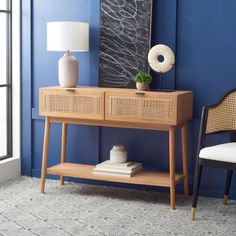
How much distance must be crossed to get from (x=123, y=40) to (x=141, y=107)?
0.67 meters

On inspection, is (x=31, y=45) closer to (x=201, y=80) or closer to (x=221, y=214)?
(x=201, y=80)

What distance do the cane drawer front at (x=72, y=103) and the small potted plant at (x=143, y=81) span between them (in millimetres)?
293

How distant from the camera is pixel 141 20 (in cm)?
378

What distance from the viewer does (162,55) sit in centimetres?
367

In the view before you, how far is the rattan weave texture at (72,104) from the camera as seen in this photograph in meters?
3.63

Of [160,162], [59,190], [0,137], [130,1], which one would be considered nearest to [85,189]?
[59,190]

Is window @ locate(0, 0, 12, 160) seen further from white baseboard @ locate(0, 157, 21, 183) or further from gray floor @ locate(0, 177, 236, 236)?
gray floor @ locate(0, 177, 236, 236)

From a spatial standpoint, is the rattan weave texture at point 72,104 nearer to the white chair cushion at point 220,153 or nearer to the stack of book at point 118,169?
the stack of book at point 118,169

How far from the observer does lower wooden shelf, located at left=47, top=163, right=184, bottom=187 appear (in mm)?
3572

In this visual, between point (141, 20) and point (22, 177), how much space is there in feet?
5.92

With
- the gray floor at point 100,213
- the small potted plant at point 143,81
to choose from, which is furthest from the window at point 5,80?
the small potted plant at point 143,81

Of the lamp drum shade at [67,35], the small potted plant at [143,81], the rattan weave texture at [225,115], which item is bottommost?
the rattan weave texture at [225,115]

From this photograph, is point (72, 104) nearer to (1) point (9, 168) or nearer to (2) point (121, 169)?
(2) point (121, 169)

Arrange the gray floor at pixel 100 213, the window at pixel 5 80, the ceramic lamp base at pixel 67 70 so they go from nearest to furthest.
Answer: the gray floor at pixel 100 213 < the ceramic lamp base at pixel 67 70 < the window at pixel 5 80
